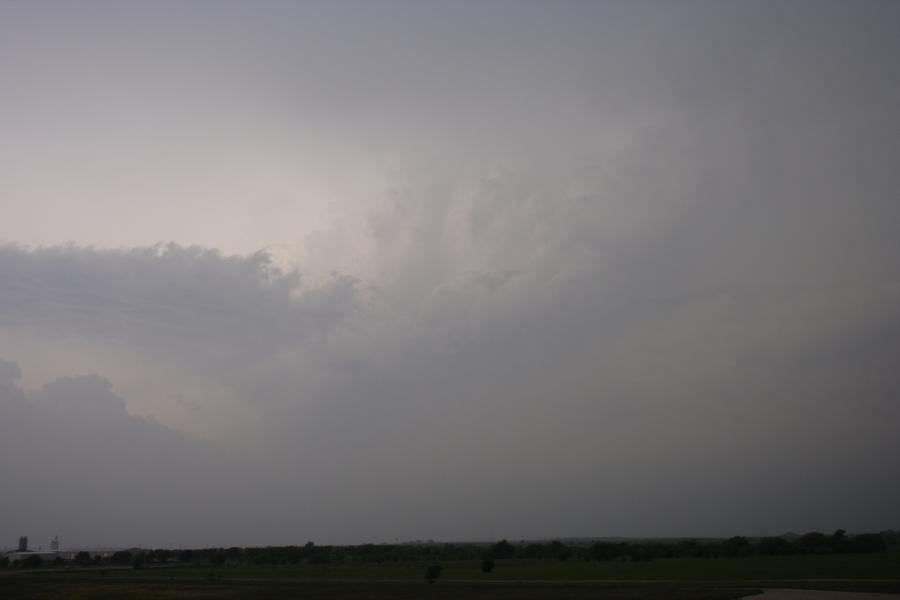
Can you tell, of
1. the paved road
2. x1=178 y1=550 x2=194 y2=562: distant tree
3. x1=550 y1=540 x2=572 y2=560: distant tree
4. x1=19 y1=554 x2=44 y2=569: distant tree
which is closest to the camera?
the paved road

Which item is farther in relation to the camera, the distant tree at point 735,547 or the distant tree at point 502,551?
the distant tree at point 502,551

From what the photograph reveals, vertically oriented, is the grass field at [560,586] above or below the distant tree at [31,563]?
above

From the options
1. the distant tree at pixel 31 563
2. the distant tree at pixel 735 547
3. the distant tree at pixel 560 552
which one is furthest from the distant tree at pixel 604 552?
the distant tree at pixel 31 563

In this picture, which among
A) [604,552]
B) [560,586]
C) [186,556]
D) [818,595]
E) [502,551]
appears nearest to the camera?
[818,595]

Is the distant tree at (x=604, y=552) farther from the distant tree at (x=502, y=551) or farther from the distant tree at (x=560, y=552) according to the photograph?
the distant tree at (x=502, y=551)

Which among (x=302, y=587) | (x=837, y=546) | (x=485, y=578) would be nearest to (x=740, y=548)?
(x=837, y=546)

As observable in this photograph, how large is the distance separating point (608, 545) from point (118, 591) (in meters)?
91.1

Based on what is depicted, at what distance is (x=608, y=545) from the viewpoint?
13062cm

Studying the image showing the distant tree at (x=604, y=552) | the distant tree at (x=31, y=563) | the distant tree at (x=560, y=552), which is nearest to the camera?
the distant tree at (x=604, y=552)

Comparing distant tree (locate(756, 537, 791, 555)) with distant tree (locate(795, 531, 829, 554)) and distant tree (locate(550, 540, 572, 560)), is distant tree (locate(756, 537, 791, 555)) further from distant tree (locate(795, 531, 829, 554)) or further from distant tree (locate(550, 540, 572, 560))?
distant tree (locate(550, 540, 572, 560))

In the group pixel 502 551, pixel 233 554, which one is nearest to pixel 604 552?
pixel 502 551

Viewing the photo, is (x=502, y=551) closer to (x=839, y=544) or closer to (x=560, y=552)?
(x=560, y=552)

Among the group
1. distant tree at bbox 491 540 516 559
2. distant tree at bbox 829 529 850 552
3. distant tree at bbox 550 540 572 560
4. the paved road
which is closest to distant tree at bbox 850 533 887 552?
distant tree at bbox 829 529 850 552

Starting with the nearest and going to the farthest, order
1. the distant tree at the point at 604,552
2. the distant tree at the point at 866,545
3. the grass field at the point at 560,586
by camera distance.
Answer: the grass field at the point at 560,586
the distant tree at the point at 866,545
the distant tree at the point at 604,552
